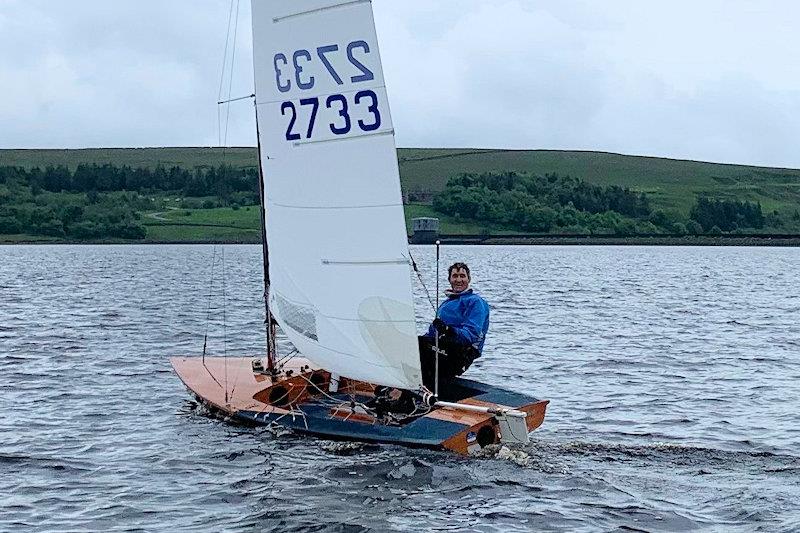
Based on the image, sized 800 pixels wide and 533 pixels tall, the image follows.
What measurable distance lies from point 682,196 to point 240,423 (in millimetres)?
148099

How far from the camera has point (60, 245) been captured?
138625mm

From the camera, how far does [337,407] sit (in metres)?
14.1

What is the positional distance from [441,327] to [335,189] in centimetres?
217

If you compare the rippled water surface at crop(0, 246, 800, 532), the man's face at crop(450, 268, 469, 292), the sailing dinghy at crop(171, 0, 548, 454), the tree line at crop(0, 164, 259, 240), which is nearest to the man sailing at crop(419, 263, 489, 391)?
the man's face at crop(450, 268, 469, 292)

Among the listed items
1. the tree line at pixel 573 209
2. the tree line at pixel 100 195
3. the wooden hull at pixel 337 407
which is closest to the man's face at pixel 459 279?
the wooden hull at pixel 337 407

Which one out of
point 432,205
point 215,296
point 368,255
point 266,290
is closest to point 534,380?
point 266,290

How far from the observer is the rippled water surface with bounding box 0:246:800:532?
1123cm

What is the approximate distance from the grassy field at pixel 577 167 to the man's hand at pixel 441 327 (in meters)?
134

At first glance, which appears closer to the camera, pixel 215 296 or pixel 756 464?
pixel 756 464

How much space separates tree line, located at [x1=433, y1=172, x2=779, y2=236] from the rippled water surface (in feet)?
344

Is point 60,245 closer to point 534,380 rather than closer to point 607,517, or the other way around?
point 534,380

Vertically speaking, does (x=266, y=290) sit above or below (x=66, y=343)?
above

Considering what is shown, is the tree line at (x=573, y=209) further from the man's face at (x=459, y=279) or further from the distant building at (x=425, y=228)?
the man's face at (x=459, y=279)

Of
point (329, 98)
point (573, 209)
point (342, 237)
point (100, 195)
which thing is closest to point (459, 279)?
point (342, 237)
